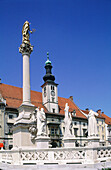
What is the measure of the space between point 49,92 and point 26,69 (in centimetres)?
3093

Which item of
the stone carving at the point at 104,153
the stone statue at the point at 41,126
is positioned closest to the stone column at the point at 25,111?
the stone statue at the point at 41,126

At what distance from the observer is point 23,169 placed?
9562 millimetres

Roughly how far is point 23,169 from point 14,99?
106 ft

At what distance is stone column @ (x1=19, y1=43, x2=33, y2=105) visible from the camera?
51.2ft

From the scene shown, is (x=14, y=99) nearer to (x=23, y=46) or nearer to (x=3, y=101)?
(x=3, y=101)

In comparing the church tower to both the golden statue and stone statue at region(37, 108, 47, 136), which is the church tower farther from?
stone statue at region(37, 108, 47, 136)

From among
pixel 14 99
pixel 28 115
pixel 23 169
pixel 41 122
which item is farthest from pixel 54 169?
pixel 14 99

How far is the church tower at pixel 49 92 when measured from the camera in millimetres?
45719

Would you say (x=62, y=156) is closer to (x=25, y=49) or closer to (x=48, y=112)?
(x=25, y=49)

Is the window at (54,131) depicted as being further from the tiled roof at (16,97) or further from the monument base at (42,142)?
the monument base at (42,142)

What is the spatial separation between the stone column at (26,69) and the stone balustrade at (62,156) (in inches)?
210

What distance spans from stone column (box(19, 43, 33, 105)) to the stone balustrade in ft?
17.5

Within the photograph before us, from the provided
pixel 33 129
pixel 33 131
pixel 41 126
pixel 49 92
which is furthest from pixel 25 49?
pixel 49 92

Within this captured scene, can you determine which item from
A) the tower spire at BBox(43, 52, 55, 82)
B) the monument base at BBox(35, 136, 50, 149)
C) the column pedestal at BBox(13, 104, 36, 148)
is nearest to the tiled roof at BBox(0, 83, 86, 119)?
the tower spire at BBox(43, 52, 55, 82)
